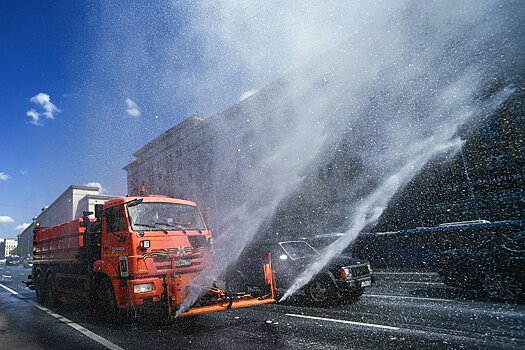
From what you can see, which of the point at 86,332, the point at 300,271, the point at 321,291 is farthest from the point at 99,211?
the point at 321,291

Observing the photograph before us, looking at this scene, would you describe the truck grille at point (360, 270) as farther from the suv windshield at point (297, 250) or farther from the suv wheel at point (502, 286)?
the suv wheel at point (502, 286)

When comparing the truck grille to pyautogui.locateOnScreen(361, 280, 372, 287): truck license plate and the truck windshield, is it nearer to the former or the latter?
pyautogui.locateOnScreen(361, 280, 372, 287): truck license plate

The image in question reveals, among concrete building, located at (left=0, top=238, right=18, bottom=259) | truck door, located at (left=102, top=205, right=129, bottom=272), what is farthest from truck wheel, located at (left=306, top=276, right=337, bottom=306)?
concrete building, located at (left=0, top=238, right=18, bottom=259)

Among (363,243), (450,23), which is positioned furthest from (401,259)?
(450,23)

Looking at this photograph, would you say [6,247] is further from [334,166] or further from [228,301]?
[228,301]

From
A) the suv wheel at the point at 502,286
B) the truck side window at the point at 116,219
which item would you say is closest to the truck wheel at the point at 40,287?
the truck side window at the point at 116,219

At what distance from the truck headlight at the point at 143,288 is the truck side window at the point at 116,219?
1105mm

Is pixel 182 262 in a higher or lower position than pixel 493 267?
higher

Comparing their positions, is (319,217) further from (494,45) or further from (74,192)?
(74,192)

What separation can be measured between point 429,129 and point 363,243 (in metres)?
6.72

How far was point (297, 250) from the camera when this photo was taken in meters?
8.12

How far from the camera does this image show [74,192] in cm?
7900

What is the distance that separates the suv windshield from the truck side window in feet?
12.3

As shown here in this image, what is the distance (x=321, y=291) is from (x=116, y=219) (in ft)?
14.8
